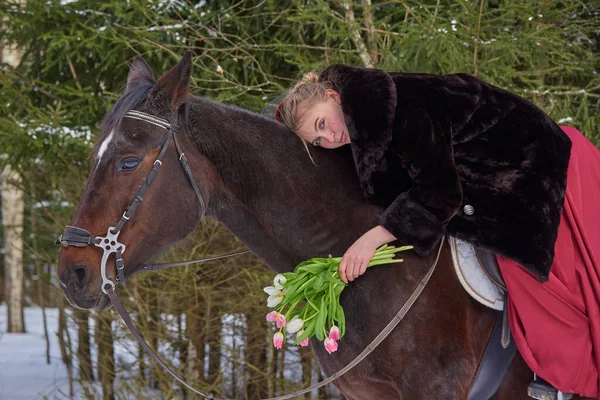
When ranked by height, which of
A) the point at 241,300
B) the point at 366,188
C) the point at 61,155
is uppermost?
the point at 366,188

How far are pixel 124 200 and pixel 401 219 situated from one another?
3.57ft

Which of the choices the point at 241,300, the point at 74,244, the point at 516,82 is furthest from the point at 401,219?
the point at 241,300

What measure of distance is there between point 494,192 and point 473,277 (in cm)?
34

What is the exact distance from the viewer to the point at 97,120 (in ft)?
22.0

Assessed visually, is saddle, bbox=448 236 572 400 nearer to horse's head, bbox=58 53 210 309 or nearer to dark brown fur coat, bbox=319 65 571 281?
dark brown fur coat, bbox=319 65 571 281

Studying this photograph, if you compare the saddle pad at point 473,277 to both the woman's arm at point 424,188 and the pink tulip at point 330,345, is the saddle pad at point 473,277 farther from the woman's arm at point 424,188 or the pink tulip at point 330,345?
the pink tulip at point 330,345

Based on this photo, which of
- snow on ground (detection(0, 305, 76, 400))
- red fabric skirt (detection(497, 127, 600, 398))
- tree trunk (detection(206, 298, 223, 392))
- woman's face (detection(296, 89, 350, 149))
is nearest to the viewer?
red fabric skirt (detection(497, 127, 600, 398))

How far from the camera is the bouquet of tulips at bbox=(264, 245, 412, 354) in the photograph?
254 cm

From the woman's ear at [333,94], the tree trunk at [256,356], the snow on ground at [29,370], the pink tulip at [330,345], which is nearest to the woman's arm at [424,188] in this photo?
the woman's ear at [333,94]

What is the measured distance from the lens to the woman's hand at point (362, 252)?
8.20 feet

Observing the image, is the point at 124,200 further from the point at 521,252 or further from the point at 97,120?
the point at 97,120

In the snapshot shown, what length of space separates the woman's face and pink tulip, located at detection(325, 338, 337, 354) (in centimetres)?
82

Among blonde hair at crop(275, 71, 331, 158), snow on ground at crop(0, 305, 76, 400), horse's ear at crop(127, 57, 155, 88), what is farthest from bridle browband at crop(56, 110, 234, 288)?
snow on ground at crop(0, 305, 76, 400)

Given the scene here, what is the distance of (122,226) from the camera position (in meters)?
2.55
